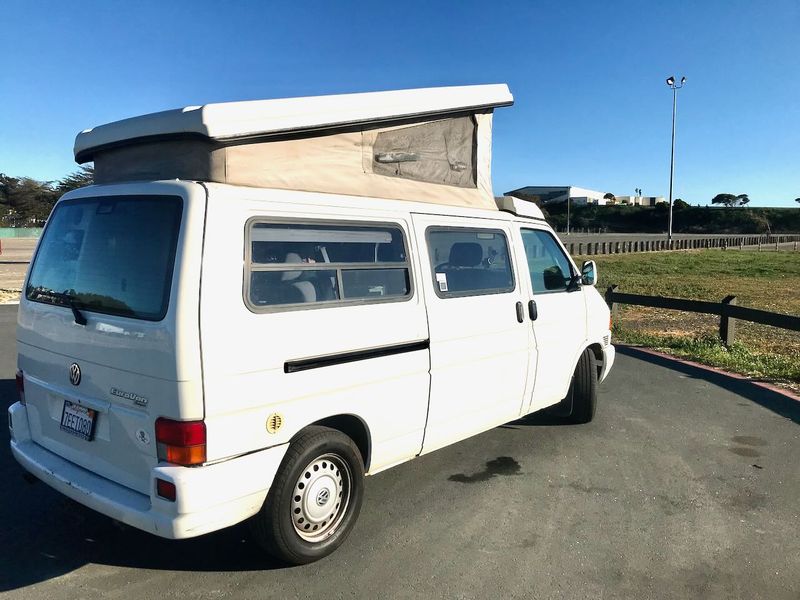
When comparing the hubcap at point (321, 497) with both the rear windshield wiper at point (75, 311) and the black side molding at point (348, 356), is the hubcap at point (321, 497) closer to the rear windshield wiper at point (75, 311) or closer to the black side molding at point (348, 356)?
the black side molding at point (348, 356)

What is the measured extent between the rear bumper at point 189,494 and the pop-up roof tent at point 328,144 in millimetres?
1483

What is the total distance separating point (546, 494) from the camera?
4559mm

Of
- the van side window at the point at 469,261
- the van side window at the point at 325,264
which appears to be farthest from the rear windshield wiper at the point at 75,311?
the van side window at the point at 469,261

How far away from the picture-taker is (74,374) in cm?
335

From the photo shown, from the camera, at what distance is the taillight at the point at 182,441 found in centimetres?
288

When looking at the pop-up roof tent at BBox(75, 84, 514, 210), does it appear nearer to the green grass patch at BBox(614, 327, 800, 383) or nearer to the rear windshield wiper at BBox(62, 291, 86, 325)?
the rear windshield wiper at BBox(62, 291, 86, 325)

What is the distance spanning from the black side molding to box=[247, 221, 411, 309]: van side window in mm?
304

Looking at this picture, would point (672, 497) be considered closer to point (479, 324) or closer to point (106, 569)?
point (479, 324)

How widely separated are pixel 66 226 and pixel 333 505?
2303 millimetres

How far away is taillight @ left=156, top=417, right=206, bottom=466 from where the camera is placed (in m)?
2.88

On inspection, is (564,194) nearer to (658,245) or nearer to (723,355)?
(658,245)

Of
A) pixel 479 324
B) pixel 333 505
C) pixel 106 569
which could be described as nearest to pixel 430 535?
pixel 333 505

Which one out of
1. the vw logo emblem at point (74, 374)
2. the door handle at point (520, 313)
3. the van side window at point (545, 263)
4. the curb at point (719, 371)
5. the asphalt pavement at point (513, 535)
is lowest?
the asphalt pavement at point (513, 535)

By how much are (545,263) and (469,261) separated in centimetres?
113
